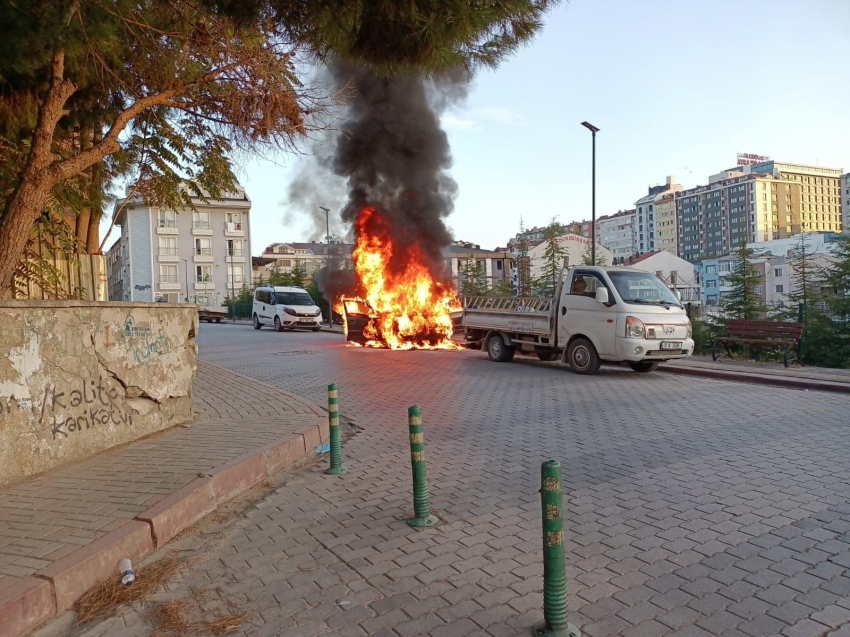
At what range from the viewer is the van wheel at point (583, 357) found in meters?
12.0

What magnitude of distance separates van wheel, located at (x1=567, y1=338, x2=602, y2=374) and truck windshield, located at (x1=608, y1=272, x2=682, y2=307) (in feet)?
4.01

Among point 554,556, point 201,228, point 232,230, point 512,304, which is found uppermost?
point 201,228

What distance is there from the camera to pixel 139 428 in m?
6.55

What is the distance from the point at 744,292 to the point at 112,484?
16.0 metres

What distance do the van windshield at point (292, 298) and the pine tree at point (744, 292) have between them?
18533 millimetres

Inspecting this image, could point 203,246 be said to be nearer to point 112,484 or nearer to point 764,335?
point 764,335

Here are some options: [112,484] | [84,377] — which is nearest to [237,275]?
[84,377]

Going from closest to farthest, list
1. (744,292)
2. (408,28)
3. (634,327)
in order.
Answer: (408,28) < (634,327) < (744,292)

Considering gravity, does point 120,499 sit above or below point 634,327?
below

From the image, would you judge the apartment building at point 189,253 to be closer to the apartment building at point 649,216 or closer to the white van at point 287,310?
the white van at point 287,310

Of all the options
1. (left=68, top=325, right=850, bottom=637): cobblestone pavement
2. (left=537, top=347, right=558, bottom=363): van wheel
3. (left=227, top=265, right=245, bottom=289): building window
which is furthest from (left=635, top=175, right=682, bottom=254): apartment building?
(left=68, top=325, right=850, bottom=637): cobblestone pavement

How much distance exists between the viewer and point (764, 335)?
1331cm

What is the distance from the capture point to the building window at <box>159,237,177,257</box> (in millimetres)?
64338

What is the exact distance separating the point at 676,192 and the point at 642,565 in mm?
157355
